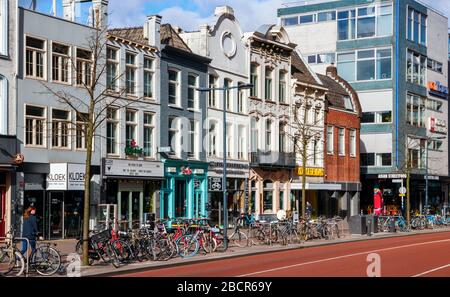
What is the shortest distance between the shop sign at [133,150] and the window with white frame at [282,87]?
50.4ft

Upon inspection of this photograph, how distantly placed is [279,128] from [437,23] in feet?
101

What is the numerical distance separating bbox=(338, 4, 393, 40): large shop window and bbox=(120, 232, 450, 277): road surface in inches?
1615

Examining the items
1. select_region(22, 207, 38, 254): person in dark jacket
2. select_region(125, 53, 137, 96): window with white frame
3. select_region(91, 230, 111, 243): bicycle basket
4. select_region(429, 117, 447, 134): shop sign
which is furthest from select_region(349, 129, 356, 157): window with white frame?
select_region(22, 207, 38, 254): person in dark jacket

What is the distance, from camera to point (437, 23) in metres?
71.9

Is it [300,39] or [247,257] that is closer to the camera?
[247,257]

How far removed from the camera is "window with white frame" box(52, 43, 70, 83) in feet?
102

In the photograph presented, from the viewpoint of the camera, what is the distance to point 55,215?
3094cm

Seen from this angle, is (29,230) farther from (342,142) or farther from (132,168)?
(342,142)

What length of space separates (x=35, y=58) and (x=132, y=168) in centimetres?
745

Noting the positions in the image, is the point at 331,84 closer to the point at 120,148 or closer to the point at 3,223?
the point at 120,148

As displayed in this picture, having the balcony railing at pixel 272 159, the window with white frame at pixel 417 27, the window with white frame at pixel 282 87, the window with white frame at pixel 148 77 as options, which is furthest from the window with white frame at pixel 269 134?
the window with white frame at pixel 417 27

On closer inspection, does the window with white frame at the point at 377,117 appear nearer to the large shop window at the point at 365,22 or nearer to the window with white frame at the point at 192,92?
the large shop window at the point at 365,22

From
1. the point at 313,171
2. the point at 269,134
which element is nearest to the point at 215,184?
the point at 269,134
